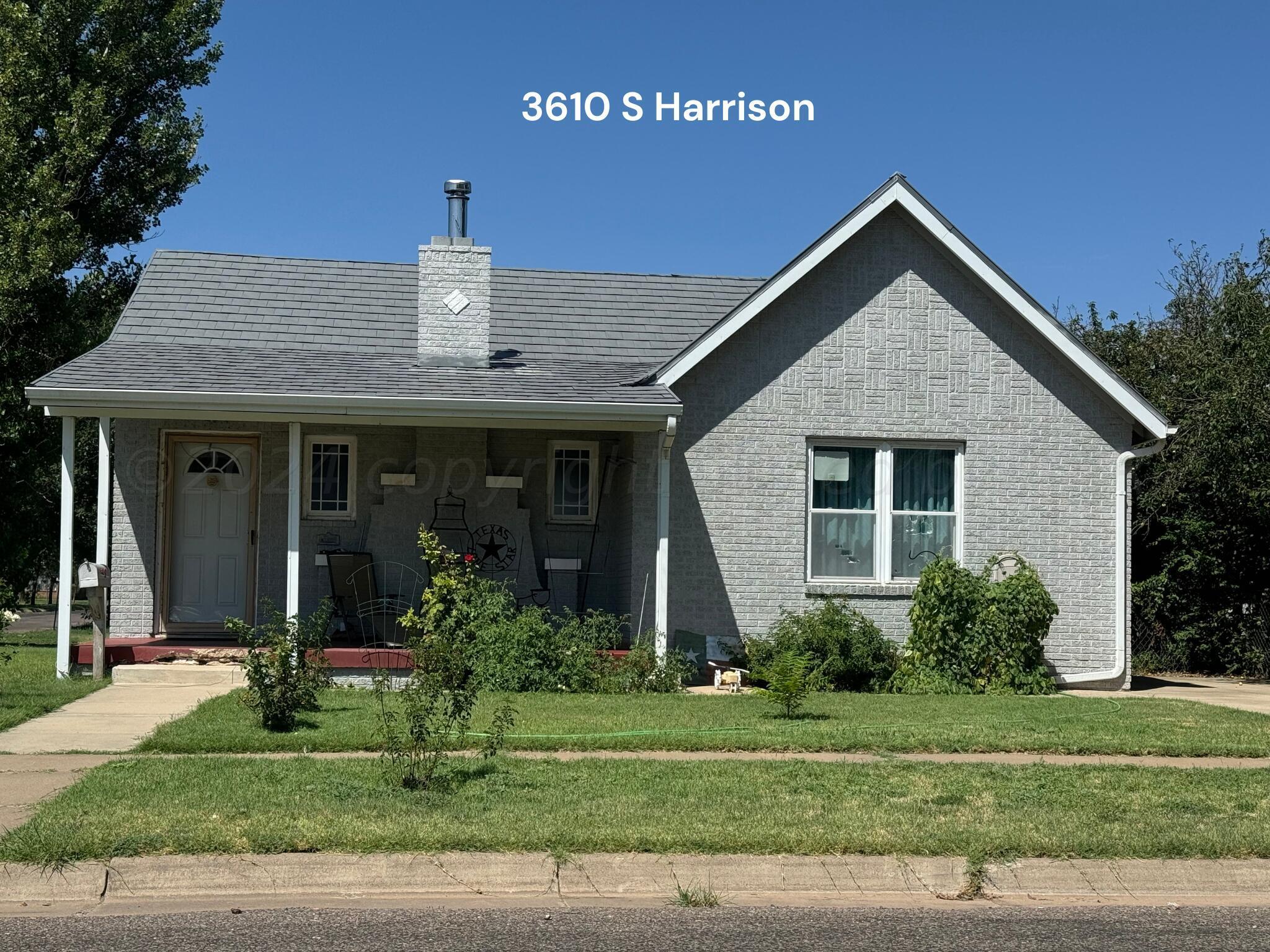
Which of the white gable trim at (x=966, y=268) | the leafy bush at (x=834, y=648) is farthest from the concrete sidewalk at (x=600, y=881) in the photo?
the white gable trim at (x=966, y=268)

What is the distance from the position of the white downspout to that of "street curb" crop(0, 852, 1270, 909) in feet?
29.3

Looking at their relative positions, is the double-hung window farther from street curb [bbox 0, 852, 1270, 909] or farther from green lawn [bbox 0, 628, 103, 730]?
street curb [bbox 0, 852, 1270, 909]

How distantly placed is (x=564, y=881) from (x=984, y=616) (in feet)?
29.6

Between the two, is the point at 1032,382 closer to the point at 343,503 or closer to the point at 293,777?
the point at 343,503

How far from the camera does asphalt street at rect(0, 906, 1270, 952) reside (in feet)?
18.7

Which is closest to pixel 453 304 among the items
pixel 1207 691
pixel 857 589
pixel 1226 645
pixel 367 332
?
pixel 367 332

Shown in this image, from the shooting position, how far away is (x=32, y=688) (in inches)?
515

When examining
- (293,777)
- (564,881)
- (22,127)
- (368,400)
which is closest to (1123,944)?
(564,881)

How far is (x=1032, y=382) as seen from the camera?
51.6 feet

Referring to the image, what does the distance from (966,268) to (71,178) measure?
17301 millimetres

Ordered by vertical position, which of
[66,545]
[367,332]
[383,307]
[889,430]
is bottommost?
[66,545]

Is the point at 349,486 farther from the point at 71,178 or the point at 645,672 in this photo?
the point at 71,178

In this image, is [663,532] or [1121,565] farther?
→ [1121,565]

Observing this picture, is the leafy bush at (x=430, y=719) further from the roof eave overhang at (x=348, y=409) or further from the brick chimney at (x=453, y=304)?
the brick chimney at (x=453, y=304)
